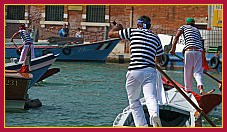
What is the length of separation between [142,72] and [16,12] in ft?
56.3

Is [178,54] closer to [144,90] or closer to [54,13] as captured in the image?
[54,13]

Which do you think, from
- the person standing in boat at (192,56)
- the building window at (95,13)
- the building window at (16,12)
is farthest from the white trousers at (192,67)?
the building window at (16,12)

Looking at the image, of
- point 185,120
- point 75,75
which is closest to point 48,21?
point 75,75

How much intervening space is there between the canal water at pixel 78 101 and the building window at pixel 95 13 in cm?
661

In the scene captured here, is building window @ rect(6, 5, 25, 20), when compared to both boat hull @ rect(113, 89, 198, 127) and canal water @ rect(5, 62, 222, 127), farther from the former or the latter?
boat hull @ rect(113, 89, 198, 127)

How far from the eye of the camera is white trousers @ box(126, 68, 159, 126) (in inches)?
196

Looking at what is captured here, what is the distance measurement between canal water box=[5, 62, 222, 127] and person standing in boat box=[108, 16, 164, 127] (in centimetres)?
146

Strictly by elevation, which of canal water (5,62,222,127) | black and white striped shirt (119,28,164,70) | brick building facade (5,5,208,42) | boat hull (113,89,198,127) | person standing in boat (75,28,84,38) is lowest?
canal water (5,62,222,127)

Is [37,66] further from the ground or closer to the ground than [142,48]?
closer to the ground

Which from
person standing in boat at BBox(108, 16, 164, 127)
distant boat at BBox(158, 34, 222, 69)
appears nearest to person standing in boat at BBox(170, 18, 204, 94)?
person standing in boat at BBox(108, 16, 164, 127)

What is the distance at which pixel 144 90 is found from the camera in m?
5.04

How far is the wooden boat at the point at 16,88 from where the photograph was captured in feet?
23.6

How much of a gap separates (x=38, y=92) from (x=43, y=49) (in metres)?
8.37

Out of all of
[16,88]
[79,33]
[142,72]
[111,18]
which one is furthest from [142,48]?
[111,18]
